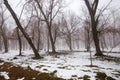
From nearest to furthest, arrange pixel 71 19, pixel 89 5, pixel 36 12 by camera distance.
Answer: pixel 89 5 < pixel 36 12 < pixel 71 19

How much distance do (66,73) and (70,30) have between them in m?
36.2

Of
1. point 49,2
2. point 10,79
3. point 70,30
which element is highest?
point 49,2

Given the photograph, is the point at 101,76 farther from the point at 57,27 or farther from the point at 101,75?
the point at 57,27

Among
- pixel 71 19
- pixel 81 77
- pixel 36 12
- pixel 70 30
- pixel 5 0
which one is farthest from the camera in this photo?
pixel 71 19

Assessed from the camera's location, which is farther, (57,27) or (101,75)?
(57,27)

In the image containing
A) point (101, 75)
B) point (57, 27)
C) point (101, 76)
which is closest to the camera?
point (101, 76)

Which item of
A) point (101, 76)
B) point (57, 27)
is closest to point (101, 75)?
point (101, 76)

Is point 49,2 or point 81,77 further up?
point 49,2

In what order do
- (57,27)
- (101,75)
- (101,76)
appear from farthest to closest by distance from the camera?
1. (57,27)
2. (101,75)
3. (101,76)

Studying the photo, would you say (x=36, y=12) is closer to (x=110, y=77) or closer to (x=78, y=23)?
(x=78, y=23)

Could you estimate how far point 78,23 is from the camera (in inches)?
1864

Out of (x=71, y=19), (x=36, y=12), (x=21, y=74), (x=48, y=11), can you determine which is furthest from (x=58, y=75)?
(x=71, y=19)

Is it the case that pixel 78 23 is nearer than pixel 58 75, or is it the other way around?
pixel 58 75

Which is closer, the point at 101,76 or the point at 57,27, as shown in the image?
the point at 101,76
